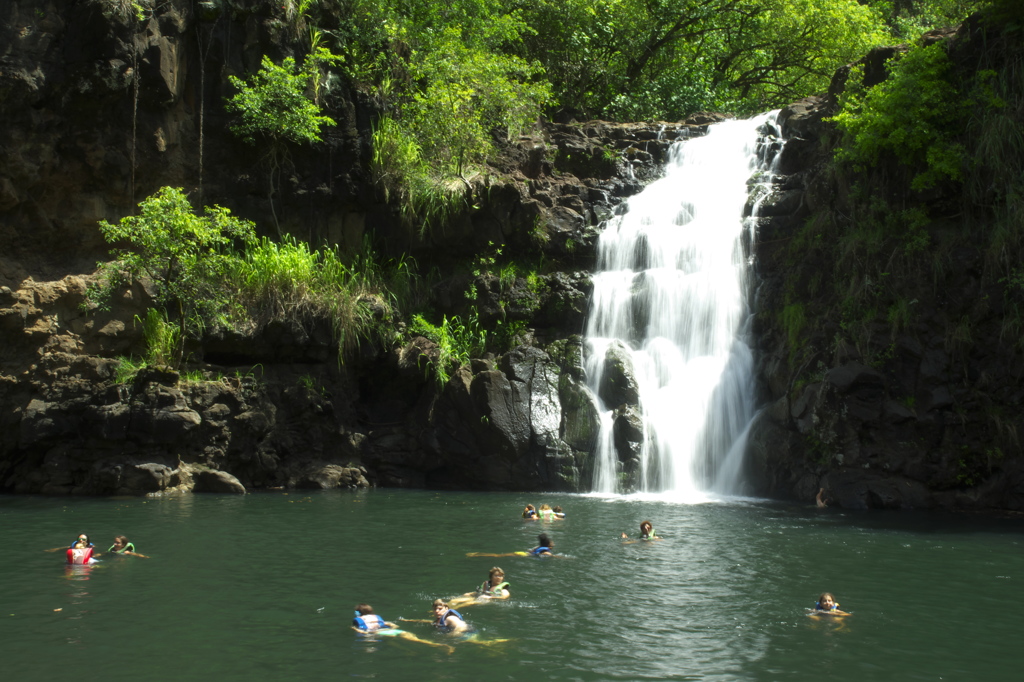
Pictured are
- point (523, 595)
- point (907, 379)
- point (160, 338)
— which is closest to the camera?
point (523, 595)

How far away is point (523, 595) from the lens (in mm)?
9805

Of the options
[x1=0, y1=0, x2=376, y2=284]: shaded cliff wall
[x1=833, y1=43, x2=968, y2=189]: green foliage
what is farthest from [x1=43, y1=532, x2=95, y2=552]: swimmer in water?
[x1=833, y1=43, x2=968, y2=189]: green foliage

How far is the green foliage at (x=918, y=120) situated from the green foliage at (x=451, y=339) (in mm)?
9238

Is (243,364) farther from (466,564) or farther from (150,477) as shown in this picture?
(466,564)

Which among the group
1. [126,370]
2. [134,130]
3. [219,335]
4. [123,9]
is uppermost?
[123,9]

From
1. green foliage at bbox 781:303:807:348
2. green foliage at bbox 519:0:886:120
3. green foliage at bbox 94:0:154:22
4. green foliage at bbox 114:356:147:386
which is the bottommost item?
green foliage at bbox 114:356:147:386

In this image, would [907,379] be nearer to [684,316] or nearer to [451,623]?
[684,316]

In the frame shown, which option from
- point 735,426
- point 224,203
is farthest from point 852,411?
point 224,203

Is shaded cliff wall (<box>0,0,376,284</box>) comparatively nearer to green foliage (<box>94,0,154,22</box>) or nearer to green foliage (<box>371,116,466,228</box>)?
green foliage (<box>94,0,154,22</box>)

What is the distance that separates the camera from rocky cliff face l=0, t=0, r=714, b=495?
18016 mm

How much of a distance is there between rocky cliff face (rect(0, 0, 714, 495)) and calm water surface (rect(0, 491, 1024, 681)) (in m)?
3.06

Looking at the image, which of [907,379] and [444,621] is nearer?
[444,621]

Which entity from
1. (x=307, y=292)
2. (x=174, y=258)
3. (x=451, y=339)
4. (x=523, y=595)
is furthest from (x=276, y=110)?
(x=523, y=595)

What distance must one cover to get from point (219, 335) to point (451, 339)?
5170 mm
